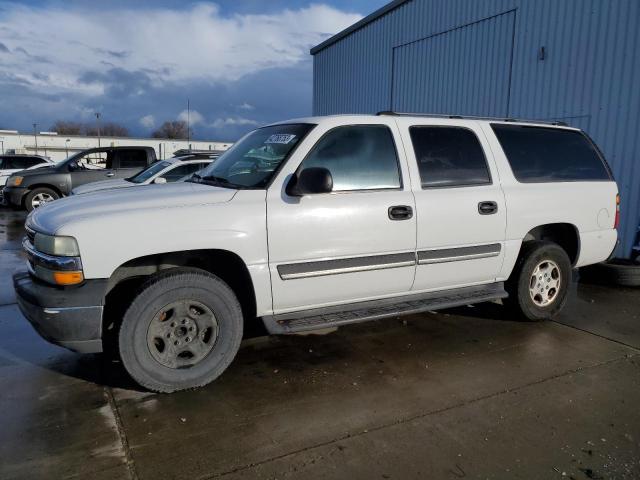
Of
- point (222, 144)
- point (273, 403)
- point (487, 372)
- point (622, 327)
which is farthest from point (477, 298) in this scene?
point (222, 144)

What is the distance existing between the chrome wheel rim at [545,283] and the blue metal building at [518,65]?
4087 mm

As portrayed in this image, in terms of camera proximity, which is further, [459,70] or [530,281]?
[459,70]

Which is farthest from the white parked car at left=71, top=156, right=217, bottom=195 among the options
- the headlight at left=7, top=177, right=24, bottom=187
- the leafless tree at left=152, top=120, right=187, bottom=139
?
the leafless tree at left=152, top=120, right=187, bottom=139

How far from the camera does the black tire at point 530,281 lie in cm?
466

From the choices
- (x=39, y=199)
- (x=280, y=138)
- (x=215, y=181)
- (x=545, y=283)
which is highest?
(x=280, y=138)

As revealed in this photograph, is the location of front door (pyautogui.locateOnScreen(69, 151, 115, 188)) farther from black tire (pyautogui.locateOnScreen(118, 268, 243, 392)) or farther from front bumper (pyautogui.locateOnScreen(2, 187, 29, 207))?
black tire (pyautogui.locateOnScreen(118, 268, 243, 392))

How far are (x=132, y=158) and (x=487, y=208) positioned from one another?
10.6 meters

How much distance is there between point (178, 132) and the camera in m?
99.9

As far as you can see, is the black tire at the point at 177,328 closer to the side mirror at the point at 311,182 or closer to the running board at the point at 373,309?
the running board at the point at 373,309

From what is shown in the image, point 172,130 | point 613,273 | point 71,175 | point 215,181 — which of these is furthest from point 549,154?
point 172,130

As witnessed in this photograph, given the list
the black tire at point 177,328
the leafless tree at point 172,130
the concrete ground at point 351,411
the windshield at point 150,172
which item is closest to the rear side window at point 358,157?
the black tire at point 177,328

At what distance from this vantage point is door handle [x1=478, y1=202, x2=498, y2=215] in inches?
166

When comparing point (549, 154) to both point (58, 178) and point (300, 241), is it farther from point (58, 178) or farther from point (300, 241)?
point (58, 178)

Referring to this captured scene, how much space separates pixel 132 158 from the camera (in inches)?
496
